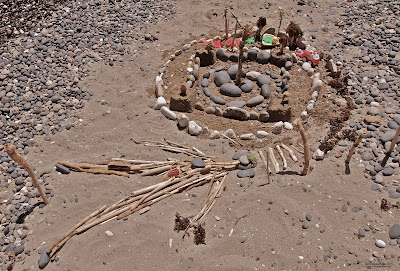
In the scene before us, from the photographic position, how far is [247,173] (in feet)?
19.0

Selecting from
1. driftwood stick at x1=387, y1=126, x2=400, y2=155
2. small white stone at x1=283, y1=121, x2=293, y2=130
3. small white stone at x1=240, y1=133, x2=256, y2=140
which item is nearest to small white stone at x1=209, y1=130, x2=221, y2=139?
small white stone at x1=240, y1=133, x2=256, y2=140

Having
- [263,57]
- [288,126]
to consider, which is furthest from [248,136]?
[263,57]

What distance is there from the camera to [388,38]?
8.20 meters

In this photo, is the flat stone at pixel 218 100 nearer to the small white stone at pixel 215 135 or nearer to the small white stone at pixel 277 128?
the small white stone at pixel 215 135

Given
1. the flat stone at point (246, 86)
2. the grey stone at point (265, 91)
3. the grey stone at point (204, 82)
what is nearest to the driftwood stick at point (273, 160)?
the grey stone at point (265, 91)

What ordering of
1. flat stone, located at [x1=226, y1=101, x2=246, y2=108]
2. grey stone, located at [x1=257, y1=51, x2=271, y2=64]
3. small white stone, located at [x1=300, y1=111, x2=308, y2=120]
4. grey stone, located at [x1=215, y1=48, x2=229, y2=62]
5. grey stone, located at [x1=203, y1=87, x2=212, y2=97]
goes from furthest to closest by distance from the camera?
grey stone, located at [x1=215, y1=48, x2=229, y2=62], grey stone, located at [x1=257, y1=51, x2=271, y2=64], grey stone, located at [x1=203, y1=87, x2=212, y2=97], flat stone, located at [x1=226, y1=101, x2=246, y2=108], small white stone, located at [x1=300, y1=111, x2=308, y2=120]

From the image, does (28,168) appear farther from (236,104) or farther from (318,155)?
(318,155)

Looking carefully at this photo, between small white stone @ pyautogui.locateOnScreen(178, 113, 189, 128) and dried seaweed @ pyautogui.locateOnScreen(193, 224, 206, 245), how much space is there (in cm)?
203

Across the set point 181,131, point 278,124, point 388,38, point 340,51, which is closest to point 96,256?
point 181,131

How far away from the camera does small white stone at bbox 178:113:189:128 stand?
6492 millimetres

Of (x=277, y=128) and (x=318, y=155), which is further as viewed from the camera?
(x=277, y=128)

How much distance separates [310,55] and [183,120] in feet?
10.6

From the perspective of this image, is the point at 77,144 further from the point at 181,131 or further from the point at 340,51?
the point at 340,51

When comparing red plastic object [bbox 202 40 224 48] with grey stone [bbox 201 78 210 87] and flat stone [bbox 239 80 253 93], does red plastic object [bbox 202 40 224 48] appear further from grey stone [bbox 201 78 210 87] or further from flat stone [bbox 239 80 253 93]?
flat stone [bbox 239 80 253 93]
